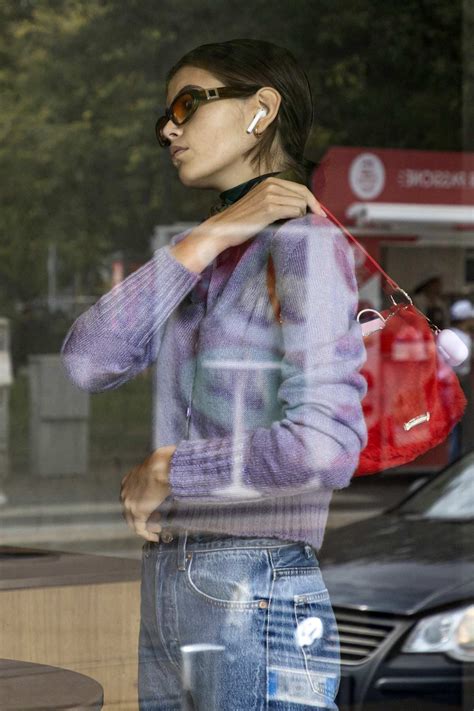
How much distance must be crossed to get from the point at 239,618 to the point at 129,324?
0.38 metres

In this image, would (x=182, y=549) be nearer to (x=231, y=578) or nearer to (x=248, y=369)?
(x=231, y=578)

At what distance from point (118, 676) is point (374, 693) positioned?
2.32 ft

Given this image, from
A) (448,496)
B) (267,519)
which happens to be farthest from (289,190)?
(448,496)

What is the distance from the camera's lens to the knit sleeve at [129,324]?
1527 millimetres

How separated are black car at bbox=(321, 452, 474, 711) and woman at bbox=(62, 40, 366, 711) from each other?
0.86m

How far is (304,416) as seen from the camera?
1.43 m

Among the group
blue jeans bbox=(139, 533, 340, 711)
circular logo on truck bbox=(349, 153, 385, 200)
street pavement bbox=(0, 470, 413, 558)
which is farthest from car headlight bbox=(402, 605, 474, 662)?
circular logo on truck bbox=(349, 153, 385, 200)

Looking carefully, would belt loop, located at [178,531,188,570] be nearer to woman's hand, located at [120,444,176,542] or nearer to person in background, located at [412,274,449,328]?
woman's hand, located at [120,444,176,542]

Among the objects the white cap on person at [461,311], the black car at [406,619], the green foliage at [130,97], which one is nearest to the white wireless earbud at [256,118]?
the black car at [406,619]

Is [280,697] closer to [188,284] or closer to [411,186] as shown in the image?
[188,284]

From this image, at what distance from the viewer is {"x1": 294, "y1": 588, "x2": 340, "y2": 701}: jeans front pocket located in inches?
57.2

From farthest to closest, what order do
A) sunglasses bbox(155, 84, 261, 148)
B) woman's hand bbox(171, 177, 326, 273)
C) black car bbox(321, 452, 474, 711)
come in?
black car bbox(321, 452, 474, 711), sunglasses bbox(155, 84, 261, 148), woman's hand bbox(171, 177, 326, 273)

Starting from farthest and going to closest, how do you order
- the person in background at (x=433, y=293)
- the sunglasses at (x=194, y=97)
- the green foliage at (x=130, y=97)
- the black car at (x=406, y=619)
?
the green foliage at (x=130, y=97) < the person in background at (x=433, y=293) < the black car at (x=406, y=619) < the sunglasses at (x=194, y=97)

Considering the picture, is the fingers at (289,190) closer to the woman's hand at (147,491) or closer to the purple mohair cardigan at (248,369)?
the purple mohair cardigan at (248,369)
